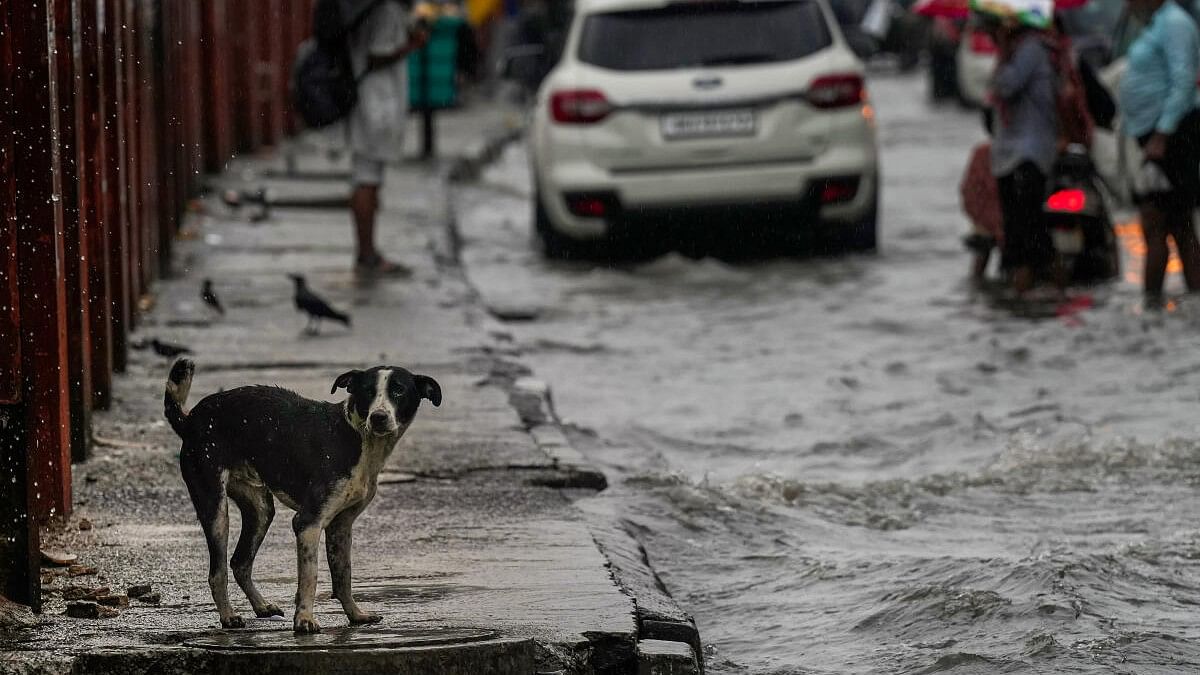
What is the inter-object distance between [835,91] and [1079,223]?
207cm

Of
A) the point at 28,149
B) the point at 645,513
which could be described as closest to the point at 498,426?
the point at 645,513

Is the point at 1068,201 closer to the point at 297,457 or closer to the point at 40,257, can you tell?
the point at 40,257

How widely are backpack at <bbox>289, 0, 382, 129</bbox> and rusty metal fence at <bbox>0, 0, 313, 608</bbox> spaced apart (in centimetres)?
80

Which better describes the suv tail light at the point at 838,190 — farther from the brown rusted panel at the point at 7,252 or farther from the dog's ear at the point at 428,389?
the dog's ear at the point at 428,389

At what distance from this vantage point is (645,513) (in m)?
7.21

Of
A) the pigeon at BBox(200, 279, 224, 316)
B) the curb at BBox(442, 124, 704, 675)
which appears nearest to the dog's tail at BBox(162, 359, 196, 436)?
the curb at BBox(442, 124, 704, 675)

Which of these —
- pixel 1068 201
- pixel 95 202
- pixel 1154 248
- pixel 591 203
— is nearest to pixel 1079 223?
pixel 1068 201

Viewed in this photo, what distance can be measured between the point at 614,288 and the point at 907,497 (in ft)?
19.3

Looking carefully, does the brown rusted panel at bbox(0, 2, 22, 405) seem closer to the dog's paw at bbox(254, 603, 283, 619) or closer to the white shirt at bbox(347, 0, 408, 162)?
the dog's paw at bbox(254, 603, 283, 619)

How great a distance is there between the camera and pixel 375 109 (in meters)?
12.5

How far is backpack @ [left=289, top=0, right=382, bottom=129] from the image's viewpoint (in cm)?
1216

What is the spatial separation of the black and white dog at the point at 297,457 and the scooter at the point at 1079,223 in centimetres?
803

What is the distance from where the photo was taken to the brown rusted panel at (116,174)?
8.62 meters

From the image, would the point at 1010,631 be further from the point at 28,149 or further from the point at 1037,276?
the point at 1037,276
